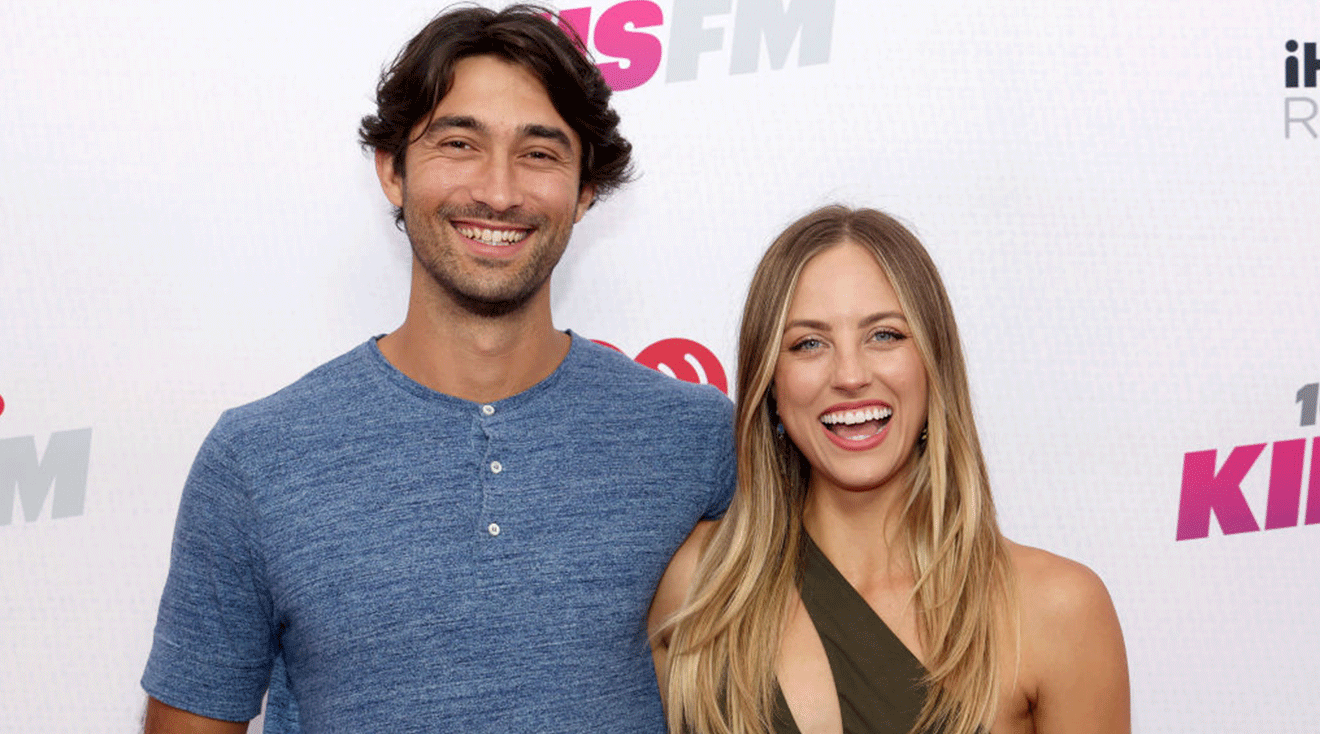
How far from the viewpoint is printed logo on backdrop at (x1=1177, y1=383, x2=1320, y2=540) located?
2410 mm

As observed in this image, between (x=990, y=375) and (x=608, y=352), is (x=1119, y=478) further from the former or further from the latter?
(x=608, y=352)

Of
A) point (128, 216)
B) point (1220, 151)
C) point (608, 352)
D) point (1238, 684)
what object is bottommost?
point (1238, 684)

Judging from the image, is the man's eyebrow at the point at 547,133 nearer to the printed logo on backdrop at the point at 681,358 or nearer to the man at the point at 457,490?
the man at the point at 457,490

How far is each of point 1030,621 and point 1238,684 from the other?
1.10 metres

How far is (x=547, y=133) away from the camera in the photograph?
5.78ft

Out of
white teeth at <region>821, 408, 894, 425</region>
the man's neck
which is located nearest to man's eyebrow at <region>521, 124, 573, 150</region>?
the man's neck

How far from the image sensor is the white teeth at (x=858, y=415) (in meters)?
1.64

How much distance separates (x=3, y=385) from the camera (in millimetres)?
2357

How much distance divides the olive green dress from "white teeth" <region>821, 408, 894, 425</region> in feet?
0.76

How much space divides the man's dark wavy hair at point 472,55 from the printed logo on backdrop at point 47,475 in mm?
993

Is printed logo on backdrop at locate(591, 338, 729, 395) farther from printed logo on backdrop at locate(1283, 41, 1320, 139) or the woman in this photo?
printed logo on backdrop at locate(1283, 41, 1320, 139)

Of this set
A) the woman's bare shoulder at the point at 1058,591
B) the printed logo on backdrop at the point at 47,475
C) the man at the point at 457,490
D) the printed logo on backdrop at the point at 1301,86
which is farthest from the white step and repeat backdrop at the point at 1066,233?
the woman's bare shoulder at the point at 1058,591

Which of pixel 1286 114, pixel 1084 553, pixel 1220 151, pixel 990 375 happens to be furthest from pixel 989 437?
pixel 1286 114

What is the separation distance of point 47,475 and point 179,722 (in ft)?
3.03
